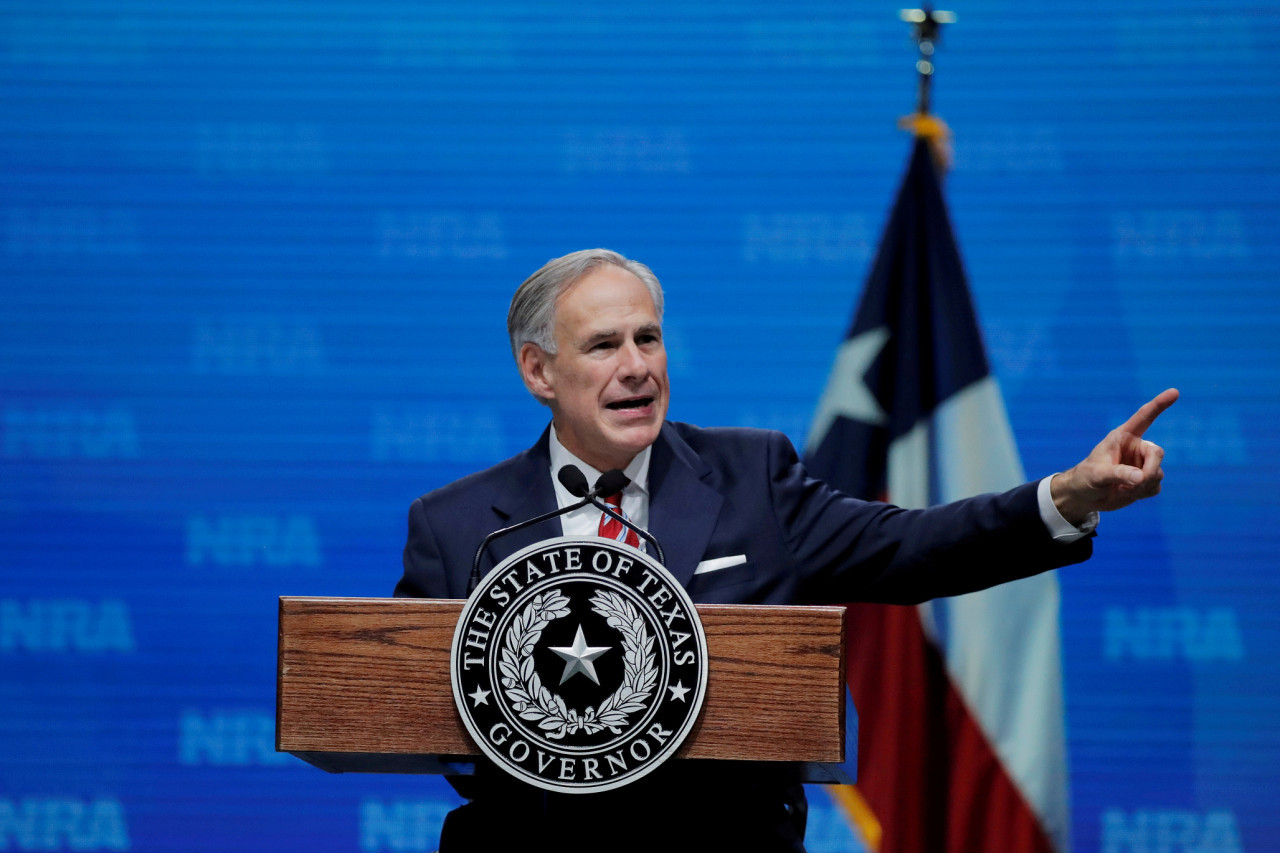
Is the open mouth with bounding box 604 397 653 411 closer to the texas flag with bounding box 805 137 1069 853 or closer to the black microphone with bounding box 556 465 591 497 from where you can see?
the black microphone with bounding box 556 465 591 497

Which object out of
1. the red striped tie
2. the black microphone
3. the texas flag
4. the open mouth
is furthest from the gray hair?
the texas flag

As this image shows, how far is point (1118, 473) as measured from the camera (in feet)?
5.24

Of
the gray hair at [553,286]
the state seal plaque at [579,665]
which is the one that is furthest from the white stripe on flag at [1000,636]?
the state seal plaque at [579,665]

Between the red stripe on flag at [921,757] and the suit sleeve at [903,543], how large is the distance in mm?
1174

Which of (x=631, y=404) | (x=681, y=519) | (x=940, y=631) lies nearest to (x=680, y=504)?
(x=681, y=519)

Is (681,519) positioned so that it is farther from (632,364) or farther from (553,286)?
(553,286)

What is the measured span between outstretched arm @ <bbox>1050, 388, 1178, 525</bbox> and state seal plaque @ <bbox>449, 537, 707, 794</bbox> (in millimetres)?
552

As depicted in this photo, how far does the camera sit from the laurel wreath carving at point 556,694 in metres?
1.45

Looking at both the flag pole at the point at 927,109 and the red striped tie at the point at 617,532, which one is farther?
the flag pole at the point at 927,109

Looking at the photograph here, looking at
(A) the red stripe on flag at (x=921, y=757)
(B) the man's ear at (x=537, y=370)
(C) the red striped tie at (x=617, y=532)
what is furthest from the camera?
(A) the red stripe on flag at (x=921, y=757)

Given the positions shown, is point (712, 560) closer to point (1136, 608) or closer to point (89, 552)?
point (1136, 608)

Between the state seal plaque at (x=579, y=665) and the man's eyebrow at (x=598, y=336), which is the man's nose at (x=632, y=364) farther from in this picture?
the state seal plaque at (x=579, y=665)

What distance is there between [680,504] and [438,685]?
0.51m

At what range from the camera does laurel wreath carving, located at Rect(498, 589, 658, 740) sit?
1452mm
